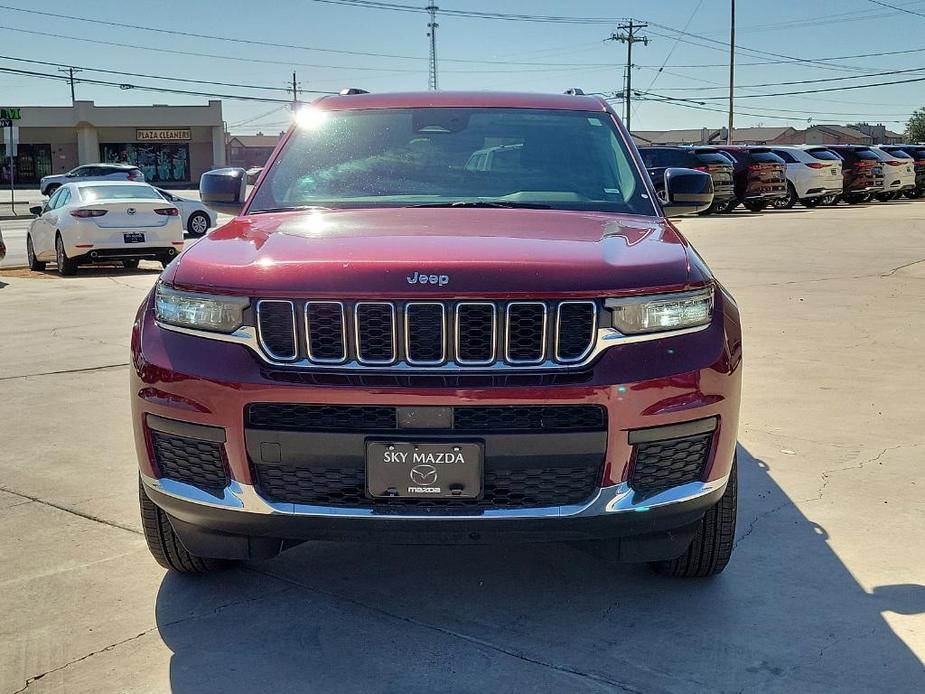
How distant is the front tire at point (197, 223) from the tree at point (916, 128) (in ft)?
274

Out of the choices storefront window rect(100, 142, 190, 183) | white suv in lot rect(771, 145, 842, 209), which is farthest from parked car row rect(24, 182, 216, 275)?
storefront window rect(100, 142, 190, 183)

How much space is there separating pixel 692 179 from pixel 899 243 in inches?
570

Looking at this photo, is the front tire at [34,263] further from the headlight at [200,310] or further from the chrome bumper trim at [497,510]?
the chrome bumper trim at [497,510]

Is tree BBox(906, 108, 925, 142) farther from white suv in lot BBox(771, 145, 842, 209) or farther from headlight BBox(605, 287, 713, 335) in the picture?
headlight BBox(605, 287, 713, 335)

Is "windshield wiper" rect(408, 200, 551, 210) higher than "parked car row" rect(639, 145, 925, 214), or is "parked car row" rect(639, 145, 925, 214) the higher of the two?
"windshield wiper" rect(408, 200, 551, 210)

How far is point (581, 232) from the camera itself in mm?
3629

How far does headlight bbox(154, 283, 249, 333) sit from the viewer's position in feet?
10.4

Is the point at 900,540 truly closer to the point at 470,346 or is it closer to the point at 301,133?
the point at 470,346

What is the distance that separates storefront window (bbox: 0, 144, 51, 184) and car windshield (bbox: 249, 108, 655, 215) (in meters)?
67.5

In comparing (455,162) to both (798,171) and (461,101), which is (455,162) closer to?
(461,101)

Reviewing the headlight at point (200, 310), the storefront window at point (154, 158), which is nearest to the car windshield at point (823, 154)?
the headlight at point (200, 310)

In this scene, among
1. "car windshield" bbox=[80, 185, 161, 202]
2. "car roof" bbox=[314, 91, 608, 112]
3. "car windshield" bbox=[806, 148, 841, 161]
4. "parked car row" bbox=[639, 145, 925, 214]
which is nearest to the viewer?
"car roof" bbox=[314, 91, 608, 112]

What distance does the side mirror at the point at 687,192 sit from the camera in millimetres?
5168

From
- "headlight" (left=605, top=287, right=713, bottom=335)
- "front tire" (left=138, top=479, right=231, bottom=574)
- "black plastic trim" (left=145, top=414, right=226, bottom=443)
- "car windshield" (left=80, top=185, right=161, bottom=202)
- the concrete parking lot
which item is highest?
"headlight" (left=605, top=287, right=713, bottom=335)
